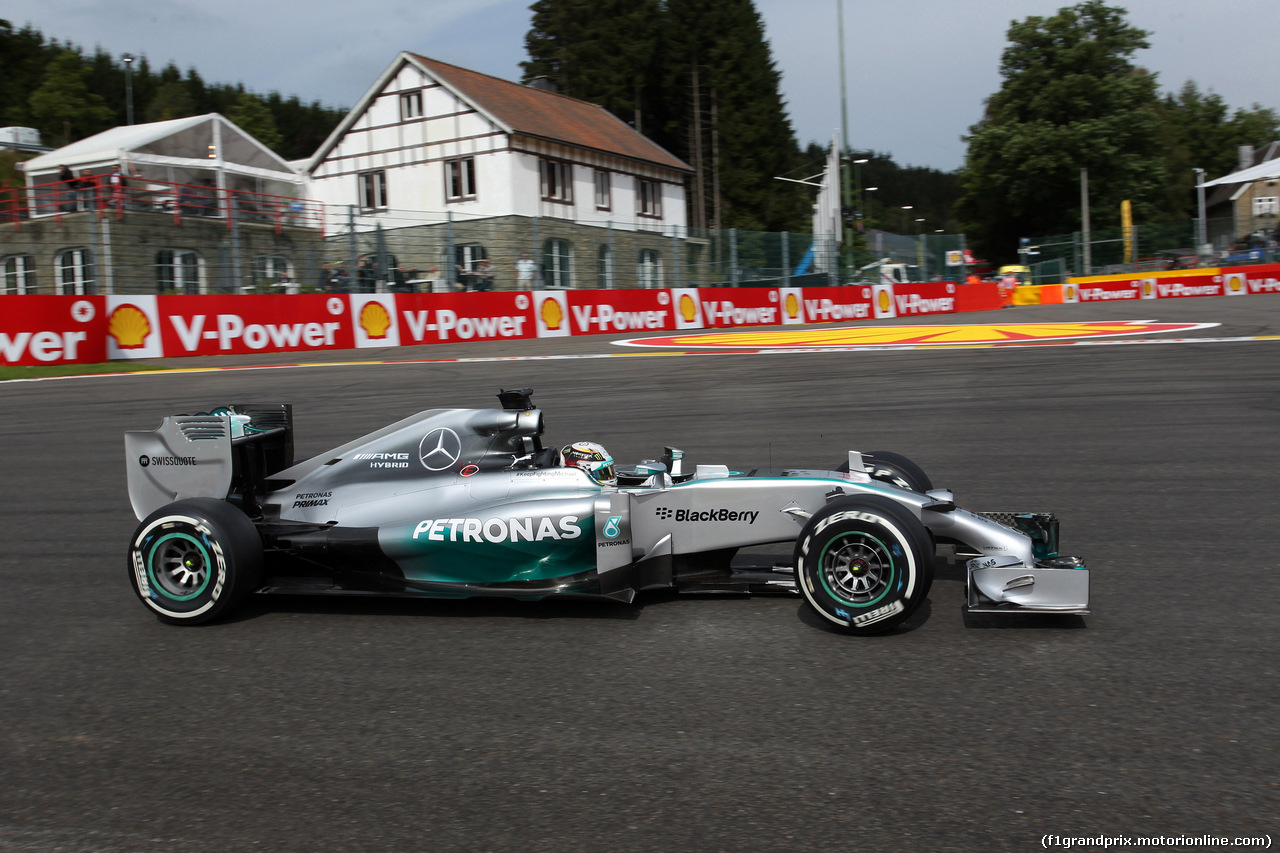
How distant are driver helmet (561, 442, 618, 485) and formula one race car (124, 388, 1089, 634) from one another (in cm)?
2

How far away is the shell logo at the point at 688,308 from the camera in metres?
23.9

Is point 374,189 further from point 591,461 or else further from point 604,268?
point 591,461

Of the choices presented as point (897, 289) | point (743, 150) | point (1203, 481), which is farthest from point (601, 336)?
point (743, 150)

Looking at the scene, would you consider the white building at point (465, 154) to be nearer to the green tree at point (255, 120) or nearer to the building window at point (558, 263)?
the building window at point (558, 263)

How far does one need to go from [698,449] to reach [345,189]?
32.7 meters

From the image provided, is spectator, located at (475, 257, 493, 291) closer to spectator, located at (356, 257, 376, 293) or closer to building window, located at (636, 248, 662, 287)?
spectator, located at (356, 257, 376, 293)

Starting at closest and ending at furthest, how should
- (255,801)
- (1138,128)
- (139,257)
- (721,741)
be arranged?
(255,801)
(721,741)
(139,257)
(1138,128)

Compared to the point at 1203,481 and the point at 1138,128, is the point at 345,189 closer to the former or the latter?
the point at 1203,481

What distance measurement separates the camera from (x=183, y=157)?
1454 inches

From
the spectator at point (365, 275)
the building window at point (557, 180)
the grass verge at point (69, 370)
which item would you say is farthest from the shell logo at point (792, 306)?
the grass verge at point (69, 370)

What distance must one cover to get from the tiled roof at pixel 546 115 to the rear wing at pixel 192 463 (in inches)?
1213

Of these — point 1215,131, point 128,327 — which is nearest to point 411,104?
point 128,327

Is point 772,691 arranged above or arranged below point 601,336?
below

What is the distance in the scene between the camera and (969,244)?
218 feet
